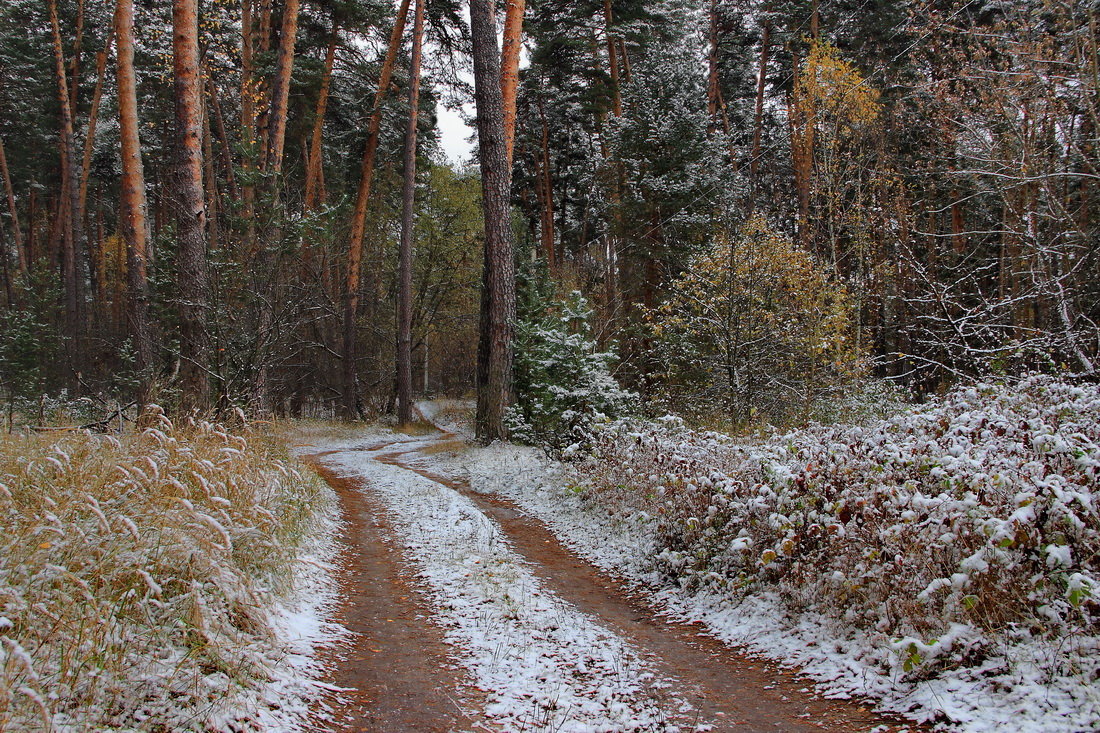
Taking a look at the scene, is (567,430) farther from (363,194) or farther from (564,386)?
(363,194)

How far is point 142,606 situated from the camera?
2902mm

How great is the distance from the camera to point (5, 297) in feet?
84.3

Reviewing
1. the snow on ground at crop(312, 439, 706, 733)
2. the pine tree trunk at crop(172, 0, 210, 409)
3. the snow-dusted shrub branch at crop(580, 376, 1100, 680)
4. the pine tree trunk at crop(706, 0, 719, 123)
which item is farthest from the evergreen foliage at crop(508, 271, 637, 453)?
the pine tree trunk at crop(706, 0, 719, 123)

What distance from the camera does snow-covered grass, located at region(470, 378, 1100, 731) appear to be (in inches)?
119

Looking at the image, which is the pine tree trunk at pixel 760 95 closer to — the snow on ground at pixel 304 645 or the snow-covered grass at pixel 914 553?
the snow-covered grass at pixel 914 553

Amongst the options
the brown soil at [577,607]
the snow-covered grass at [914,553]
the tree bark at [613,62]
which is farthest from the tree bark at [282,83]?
the tree bark at [613,62]

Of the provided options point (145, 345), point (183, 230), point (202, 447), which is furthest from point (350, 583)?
point (145, 345)

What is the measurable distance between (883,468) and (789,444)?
1074 mm

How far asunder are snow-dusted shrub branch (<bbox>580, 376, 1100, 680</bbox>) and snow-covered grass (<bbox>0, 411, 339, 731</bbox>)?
121 inches

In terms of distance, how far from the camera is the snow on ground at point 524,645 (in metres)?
3.23

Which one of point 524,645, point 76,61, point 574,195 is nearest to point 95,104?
point 76,61

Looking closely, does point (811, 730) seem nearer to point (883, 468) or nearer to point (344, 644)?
point (883, 468)

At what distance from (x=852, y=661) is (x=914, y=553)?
0.77 meters

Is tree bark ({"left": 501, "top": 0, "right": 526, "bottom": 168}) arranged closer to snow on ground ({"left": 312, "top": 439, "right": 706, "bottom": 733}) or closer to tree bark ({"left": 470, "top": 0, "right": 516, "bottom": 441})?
tree bark ({"left": 470, "top": 0, "right": 516, "bottom": 441})
